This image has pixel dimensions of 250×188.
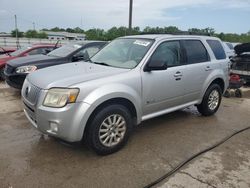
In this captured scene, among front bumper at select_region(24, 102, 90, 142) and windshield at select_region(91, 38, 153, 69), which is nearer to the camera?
front bumper at select_region(24, 102, 90, 142)

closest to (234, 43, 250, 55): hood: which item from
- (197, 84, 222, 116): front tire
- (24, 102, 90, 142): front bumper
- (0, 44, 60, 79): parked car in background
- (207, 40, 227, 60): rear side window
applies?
(207, 40, 227, 60): rear side window

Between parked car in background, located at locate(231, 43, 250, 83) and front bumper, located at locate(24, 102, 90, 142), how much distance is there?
8.03 meters

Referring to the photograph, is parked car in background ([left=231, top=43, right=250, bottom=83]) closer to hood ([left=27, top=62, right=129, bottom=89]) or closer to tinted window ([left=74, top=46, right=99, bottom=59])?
tinted window ([left=74, top=46, right=99, bottom=59])

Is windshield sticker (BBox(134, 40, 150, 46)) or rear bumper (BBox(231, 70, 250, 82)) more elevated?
windshield sticker (BBox(134, 40, 150, 46))

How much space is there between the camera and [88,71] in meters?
3.95

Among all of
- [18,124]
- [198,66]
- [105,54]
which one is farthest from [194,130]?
[18,124]

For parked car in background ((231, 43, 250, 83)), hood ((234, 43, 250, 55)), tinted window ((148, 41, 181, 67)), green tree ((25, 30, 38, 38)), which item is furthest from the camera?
green tree ((25, 30, 38, 38))

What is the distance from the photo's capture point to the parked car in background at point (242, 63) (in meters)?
9.61

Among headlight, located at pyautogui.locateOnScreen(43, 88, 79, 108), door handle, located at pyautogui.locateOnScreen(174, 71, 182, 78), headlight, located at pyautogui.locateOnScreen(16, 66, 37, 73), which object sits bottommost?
headlight, located at pyautogui.locateOnScreen(16, 66, 37, 73)

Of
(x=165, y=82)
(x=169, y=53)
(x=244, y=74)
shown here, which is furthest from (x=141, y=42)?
(x=244, y=74)

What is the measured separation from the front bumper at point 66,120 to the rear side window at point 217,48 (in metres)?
3.41

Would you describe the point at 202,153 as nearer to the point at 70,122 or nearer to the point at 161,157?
the point at 161,157

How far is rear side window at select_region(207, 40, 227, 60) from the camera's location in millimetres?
5581

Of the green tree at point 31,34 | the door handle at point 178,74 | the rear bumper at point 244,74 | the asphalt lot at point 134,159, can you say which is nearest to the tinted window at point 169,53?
the door handle at point 178,74
